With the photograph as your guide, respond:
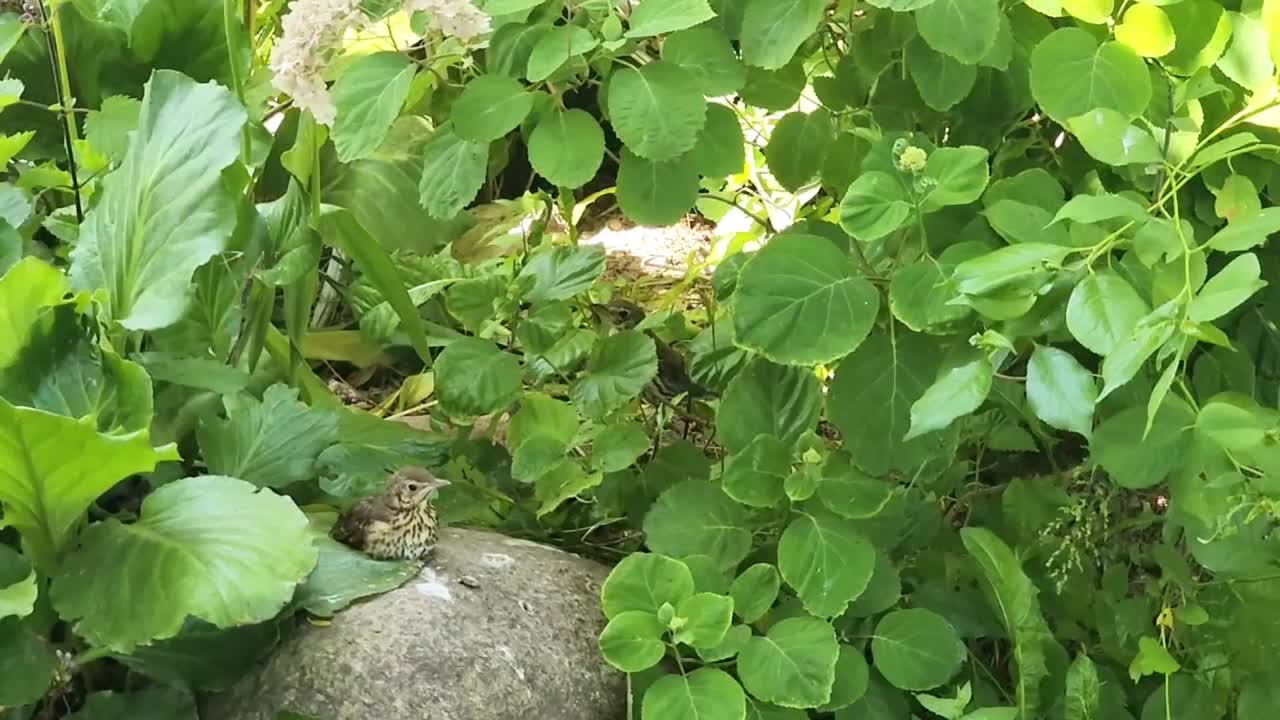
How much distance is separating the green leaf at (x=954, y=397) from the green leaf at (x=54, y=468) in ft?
1.71

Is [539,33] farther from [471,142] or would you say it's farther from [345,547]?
[345,547]

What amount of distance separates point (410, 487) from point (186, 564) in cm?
32

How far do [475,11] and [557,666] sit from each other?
0.60 m

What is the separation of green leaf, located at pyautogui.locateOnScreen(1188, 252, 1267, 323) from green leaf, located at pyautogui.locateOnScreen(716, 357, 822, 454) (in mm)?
405

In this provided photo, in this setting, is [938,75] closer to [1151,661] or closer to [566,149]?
[566,149]

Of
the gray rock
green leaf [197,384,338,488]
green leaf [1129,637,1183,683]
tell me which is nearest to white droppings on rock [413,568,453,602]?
the gray rock

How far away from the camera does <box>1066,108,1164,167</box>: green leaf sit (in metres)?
0.85

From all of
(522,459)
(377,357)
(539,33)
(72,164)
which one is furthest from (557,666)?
(377,357)

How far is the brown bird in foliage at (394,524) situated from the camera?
1116 mm

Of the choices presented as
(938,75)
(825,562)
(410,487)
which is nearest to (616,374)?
(410,487)

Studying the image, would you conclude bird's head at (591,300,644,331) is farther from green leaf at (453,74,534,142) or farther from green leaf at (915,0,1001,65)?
green leaf at (915,0,1001,65)

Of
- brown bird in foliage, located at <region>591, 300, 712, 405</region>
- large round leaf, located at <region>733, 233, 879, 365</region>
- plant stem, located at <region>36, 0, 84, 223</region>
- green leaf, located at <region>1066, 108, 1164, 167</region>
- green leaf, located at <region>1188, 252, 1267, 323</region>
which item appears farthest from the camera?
brown bird in foliage, located at <region>591, 300, 712, 405</region>

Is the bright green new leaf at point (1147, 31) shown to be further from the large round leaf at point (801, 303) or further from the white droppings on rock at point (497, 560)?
the white droppings on rock at point (497, 560)

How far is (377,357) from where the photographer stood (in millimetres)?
1923
